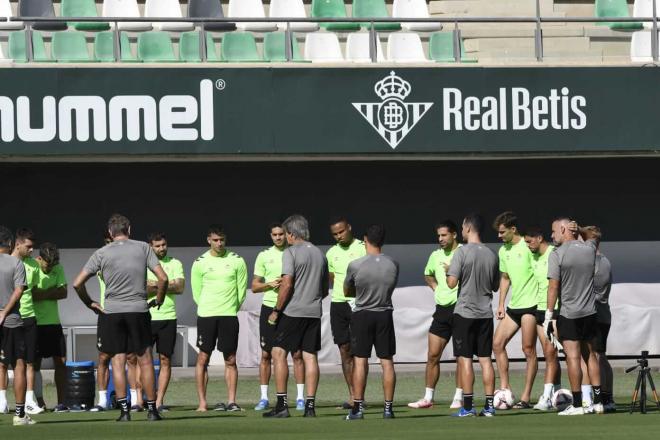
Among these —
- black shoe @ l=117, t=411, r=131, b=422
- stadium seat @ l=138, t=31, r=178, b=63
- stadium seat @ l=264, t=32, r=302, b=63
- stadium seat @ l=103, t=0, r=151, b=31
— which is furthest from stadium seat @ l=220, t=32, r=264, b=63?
black shoe @ l=117, t=411, r=131, b=422

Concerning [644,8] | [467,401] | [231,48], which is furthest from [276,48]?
[467,401]

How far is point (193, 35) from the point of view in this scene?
855 inches

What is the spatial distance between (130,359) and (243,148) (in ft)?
26.1

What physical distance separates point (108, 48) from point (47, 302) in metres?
6.38

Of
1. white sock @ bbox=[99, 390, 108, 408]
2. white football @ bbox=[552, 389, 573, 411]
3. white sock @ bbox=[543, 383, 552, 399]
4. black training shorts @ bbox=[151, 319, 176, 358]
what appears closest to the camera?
white football @ bbox=[552, 389, 573, 411]

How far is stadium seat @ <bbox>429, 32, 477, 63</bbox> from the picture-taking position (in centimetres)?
2220

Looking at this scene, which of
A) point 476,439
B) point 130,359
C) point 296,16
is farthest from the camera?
point 296,16

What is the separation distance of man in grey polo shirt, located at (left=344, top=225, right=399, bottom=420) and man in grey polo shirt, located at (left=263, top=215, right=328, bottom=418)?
48 centimetres

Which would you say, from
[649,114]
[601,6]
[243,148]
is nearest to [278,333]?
[243,148]

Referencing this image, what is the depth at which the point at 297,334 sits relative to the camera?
14406mm

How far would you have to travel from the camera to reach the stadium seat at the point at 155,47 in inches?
854

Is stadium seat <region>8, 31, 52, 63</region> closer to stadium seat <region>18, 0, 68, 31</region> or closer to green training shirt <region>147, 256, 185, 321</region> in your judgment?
stadium seat <region>18, 0, 68, 31</region>

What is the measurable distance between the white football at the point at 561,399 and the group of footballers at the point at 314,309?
0.12 m

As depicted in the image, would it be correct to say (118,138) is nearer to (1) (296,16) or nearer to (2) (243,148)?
(2) (243,148)
